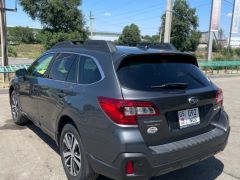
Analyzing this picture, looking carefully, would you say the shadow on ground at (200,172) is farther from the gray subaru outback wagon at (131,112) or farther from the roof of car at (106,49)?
the roof of car at (106,49)

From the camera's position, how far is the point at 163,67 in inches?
137

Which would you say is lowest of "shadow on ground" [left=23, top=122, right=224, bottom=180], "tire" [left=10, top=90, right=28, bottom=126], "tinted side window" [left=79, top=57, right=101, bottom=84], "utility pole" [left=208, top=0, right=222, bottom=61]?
"shadow on ground" [left=23, top=122, right=224, bottom=180]

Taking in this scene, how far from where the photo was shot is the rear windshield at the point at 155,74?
10.3 feet

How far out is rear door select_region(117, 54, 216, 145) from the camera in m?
3.02

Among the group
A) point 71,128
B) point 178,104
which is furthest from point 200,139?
point 71,128

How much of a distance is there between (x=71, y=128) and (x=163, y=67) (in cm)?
129

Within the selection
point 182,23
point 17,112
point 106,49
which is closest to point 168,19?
point 17,112

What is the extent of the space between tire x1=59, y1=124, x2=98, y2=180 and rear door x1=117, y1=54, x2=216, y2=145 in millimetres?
840

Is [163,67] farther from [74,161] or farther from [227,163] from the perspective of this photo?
[227,163]

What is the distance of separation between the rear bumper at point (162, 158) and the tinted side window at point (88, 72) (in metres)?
0.87

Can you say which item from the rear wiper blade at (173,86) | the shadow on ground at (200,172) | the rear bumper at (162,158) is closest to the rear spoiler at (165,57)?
the rear wiper blade at (173,86)

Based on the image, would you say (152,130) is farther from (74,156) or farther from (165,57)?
(74,156)

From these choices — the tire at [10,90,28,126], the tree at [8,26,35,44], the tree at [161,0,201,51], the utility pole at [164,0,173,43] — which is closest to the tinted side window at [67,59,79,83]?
the tire at [10,90,28,126]

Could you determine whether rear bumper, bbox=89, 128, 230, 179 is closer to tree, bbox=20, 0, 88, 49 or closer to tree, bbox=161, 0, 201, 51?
tree, bbox=20, 0, 88, 49
